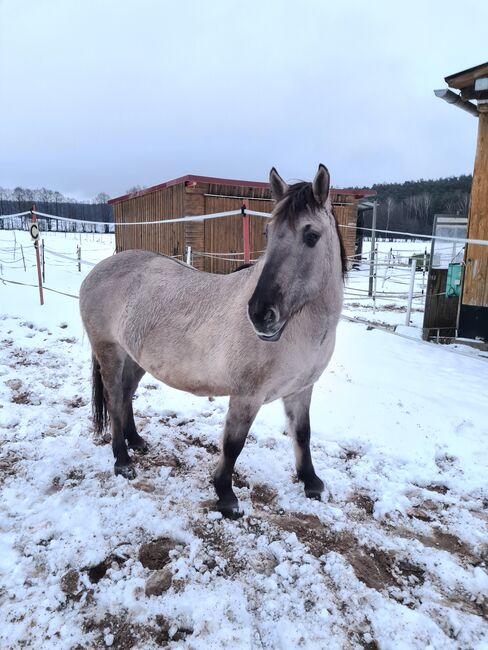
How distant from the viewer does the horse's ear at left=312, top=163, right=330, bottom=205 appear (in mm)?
1889

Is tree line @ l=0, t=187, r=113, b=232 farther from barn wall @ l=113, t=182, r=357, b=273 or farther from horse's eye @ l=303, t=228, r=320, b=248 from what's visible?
horse's eye @ l=303, t=228, r=320, b=248

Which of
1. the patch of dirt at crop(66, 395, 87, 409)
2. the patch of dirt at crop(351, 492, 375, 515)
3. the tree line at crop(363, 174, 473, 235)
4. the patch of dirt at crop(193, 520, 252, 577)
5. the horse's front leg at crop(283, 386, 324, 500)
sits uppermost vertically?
the tree line at crop(363, 174, 473, 235)

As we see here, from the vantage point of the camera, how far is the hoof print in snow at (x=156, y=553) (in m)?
1.98

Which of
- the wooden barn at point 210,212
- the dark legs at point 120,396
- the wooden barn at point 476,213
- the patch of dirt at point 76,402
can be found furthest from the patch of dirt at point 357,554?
the wooden barn at point 210,212

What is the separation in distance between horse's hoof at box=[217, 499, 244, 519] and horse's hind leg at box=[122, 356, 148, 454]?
1.01 meters

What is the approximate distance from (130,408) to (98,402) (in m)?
0.29

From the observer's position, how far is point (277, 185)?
2.07 m

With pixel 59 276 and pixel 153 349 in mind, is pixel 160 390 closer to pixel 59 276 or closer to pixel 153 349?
pixel 153 349

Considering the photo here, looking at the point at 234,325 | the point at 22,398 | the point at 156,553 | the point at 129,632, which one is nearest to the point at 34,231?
the point at 22,398

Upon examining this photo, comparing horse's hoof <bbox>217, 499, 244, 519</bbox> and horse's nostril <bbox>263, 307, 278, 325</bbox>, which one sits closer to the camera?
horse's nostril <bbox>263, 307, 278, 325</bbox>

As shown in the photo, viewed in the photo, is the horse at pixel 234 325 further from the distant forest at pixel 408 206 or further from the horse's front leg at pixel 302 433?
the distant forest at pixel 408 206

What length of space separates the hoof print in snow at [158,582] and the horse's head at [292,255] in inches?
52.7

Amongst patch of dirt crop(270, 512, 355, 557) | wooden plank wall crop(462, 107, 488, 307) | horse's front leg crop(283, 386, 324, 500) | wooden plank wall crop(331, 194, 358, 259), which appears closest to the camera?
patch of dirt crop(270, 512, 355, 557)

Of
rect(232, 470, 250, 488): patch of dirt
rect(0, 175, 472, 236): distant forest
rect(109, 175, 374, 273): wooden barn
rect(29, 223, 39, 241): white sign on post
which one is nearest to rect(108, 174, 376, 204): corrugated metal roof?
rect(109, 175, 374, 273): wooden barn
